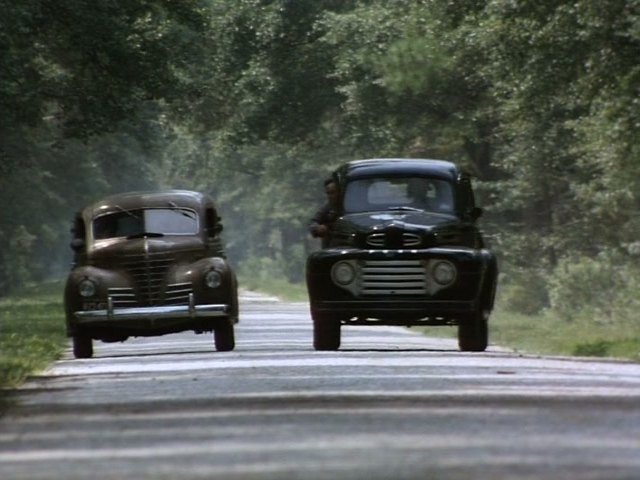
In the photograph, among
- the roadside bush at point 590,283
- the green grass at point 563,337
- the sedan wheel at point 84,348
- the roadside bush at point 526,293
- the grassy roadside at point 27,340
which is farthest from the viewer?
the roadside bush at point 526,293

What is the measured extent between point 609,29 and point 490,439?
21590 mm

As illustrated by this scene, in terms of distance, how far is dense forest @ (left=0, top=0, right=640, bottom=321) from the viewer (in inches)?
1454

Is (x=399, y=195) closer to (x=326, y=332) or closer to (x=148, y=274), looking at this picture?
(x=326, y=332)

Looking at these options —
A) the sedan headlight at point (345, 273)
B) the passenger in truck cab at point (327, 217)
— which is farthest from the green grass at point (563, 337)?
the passenger in truck cab at point (327, 217)

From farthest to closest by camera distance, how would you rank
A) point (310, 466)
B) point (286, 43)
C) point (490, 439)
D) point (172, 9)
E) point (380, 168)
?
point (286, 43)
point (172, 9)
point (380, 168)
point (490, 439)
point (310, 466)

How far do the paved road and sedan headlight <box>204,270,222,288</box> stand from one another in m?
0.97

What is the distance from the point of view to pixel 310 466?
12.2 meters

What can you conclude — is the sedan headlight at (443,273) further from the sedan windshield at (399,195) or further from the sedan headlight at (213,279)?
the sedan headlight at (213,279)

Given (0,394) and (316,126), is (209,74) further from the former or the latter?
(0,394)

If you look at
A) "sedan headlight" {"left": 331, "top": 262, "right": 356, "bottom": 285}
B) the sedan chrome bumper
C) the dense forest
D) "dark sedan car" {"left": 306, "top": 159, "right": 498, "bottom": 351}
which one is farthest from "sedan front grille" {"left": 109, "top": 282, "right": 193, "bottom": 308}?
the dense forest

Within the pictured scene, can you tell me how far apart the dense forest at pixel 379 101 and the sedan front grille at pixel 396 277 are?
30.9ft

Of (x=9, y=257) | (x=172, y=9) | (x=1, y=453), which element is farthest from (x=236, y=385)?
(x=9, y=257)

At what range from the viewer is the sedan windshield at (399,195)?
2592 cm

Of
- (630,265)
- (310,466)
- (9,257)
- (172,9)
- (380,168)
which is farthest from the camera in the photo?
(9,257)
